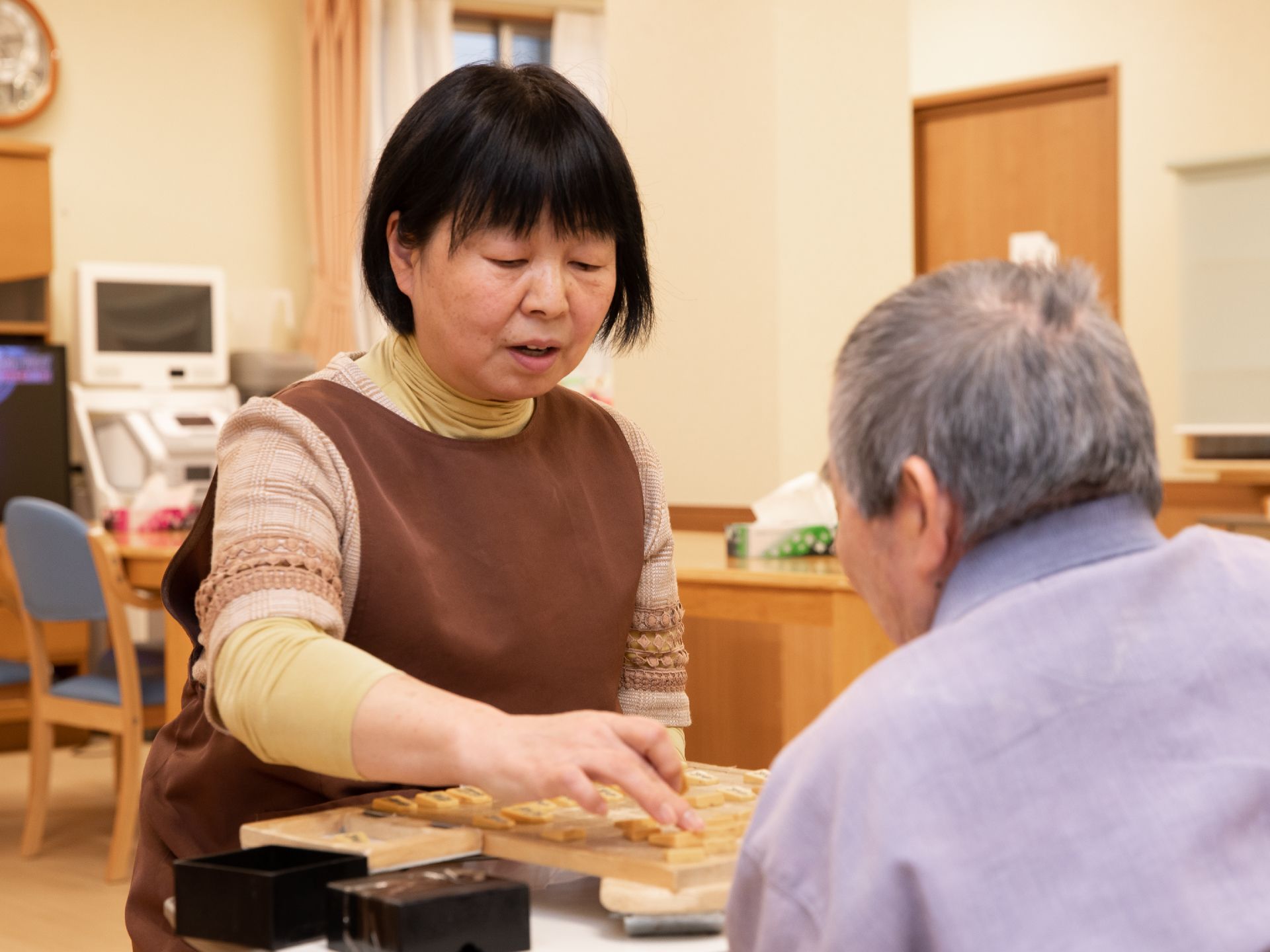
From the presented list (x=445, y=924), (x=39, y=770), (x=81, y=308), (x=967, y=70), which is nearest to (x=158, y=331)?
(x=81, y=308)

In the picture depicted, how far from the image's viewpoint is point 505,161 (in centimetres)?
131

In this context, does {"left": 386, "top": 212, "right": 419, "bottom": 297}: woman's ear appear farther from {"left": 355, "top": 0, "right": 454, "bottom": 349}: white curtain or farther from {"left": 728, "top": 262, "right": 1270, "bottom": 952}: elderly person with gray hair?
{"left": 355, "top": 0, "right": 454, "bottom": 349}: white curtain

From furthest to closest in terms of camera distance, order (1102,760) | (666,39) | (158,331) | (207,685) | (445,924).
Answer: (158,331) < (666,39) < (207,685) < (445,924) < (1102,760)

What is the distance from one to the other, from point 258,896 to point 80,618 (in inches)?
137

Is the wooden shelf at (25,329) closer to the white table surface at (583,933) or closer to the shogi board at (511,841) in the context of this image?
the shogi board at (511,841)

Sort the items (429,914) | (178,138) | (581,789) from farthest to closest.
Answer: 1. (178,138)
2. (581,789)
3. (429,914)

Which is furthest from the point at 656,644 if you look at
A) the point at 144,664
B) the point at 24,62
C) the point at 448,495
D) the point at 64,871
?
the point at 24,62

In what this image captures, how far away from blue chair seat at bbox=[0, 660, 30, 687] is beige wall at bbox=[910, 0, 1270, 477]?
4.19 meters

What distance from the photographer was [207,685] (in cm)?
118

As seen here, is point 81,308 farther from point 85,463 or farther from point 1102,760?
point 1102,760

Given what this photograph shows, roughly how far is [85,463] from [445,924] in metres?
5.62

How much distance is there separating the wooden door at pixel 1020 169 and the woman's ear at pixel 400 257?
5.07 meters

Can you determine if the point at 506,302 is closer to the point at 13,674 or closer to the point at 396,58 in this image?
the point at 13,674

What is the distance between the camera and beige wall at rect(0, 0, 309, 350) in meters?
6.63
